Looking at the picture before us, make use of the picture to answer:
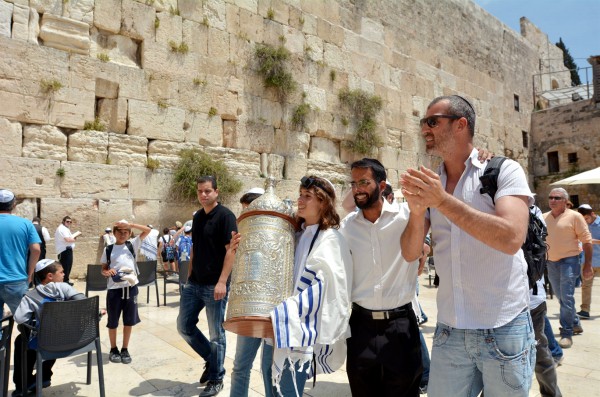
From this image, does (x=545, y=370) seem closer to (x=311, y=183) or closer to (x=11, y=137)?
(x=311, y=183)

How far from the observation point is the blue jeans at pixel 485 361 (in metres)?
1.72

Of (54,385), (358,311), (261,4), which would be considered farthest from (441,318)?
(261,4)

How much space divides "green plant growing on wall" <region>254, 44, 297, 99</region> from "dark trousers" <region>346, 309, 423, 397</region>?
8829 millimetres

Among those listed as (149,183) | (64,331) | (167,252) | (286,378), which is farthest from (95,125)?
(286,378)

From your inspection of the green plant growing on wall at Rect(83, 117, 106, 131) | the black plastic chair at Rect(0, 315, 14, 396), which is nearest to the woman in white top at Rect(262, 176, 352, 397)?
the black plastic chair at Rect(0, 315, 14, 396)

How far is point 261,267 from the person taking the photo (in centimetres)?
204

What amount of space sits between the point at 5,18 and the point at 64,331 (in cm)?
665

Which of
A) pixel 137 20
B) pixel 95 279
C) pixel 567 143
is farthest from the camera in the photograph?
pixel 567 143

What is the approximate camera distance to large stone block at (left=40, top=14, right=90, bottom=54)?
7.67 meters

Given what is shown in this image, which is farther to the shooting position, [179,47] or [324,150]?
[324,150]

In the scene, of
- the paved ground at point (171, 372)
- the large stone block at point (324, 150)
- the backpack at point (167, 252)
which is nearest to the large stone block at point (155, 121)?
the backpack at point (167, 252)

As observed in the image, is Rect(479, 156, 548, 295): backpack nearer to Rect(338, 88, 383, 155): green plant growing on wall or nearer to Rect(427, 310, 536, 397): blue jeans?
Rect(427, 310, 536, 397): blue jeans

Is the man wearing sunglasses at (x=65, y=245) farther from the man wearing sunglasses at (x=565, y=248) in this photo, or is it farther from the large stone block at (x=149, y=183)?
the man wearing sunglasses at (x=565, y=248)

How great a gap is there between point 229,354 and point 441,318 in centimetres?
310
